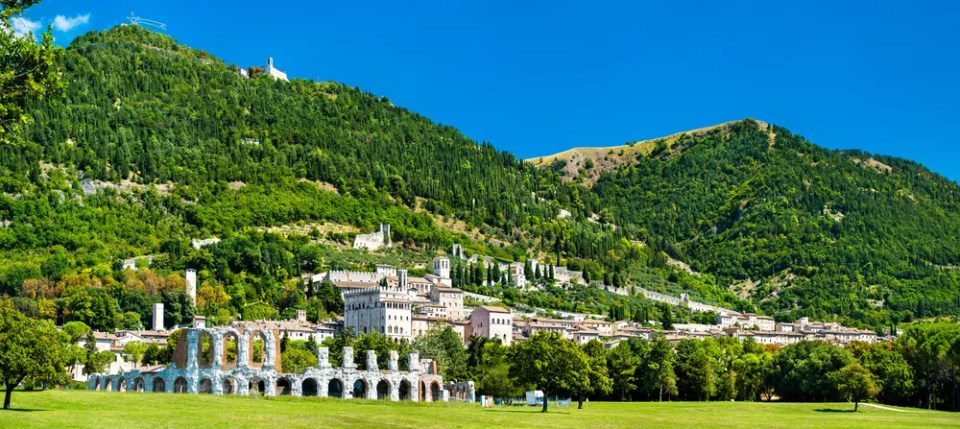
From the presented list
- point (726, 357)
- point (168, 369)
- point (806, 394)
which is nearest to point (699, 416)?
point (168, 369)

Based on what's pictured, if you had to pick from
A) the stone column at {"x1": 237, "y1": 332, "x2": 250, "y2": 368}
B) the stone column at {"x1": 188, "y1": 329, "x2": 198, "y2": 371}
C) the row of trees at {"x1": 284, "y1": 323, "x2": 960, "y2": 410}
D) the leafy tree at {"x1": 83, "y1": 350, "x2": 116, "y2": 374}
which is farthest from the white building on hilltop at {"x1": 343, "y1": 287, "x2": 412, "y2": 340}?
the stone column at {"x1": 188, "y1": 329, "x2": 198, "y2": 371}

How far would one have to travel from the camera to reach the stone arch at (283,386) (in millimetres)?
88188

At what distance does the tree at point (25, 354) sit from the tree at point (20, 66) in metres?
27.8

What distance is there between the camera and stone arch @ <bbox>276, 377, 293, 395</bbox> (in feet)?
289

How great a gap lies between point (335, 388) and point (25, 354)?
1474 inches

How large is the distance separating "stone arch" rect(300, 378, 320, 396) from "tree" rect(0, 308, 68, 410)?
29.2 meters

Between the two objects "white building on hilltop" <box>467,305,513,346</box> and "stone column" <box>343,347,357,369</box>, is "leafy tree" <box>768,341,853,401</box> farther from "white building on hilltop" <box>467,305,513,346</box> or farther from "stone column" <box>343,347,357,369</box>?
"white building on hilltop" <box>467,305,513,346</box>

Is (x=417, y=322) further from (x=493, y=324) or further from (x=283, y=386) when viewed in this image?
(x=283, y=386)

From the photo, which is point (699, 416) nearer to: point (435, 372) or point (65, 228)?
point (435, 372)

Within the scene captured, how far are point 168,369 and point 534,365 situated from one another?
26.0 m

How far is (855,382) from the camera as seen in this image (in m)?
97.2

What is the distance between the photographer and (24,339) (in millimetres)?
58500

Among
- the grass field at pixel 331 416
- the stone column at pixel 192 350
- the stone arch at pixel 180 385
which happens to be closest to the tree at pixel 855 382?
the grass field at pixel 331 416

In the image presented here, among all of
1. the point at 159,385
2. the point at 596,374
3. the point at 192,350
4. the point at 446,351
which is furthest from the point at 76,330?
the point at 596,374
